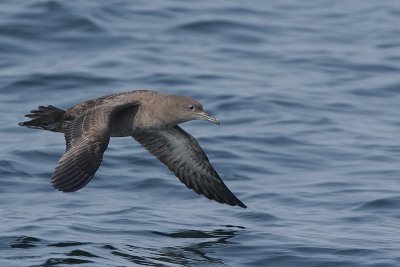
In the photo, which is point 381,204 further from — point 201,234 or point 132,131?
point 132,131

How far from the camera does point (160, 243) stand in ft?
30.9

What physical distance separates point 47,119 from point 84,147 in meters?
0.99

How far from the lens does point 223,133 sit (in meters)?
13.2

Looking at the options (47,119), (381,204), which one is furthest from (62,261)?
(381,204)

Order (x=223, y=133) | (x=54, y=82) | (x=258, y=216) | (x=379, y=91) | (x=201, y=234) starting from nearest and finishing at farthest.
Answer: (x=201, y=234) → (x=258, y=216) → (x=223, y=133) → (x=54, y=82) → (x=379, y=91)

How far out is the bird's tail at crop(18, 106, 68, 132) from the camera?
9656 mm

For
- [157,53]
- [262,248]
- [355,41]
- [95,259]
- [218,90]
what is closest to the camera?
[95,259]

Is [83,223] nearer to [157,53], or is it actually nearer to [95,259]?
[95,259]

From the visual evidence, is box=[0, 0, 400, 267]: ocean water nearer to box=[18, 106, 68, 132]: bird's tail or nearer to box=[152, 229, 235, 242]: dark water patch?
box=[152, 229, 235, 242]: dark water patch

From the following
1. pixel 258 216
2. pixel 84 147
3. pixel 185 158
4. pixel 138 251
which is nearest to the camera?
pixel 84 147

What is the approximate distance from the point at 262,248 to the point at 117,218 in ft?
5.07

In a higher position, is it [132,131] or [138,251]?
[132,131]

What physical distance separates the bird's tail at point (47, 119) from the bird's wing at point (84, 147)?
0.50 m

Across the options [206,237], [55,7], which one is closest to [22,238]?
[206,237]
